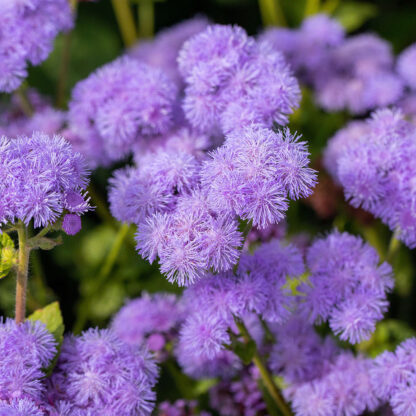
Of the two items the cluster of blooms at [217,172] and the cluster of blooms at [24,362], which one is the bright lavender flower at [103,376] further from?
the cluster of blooms at [217,172]

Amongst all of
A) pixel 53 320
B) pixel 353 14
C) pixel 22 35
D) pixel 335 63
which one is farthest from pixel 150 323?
pixel 353 14

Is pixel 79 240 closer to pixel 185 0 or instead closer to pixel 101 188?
pixel 101 188

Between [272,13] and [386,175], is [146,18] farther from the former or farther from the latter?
[386,175]

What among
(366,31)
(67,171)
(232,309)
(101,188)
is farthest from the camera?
(366,31)

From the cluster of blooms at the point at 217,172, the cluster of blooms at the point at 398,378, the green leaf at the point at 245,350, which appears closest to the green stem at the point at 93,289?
the cluster of blooms at the point at 217,172

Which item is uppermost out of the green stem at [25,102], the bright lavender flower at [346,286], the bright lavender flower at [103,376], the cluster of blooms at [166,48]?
the green stem at [25,102]

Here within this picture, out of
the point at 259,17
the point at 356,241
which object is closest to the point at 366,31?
the point at 259,17
